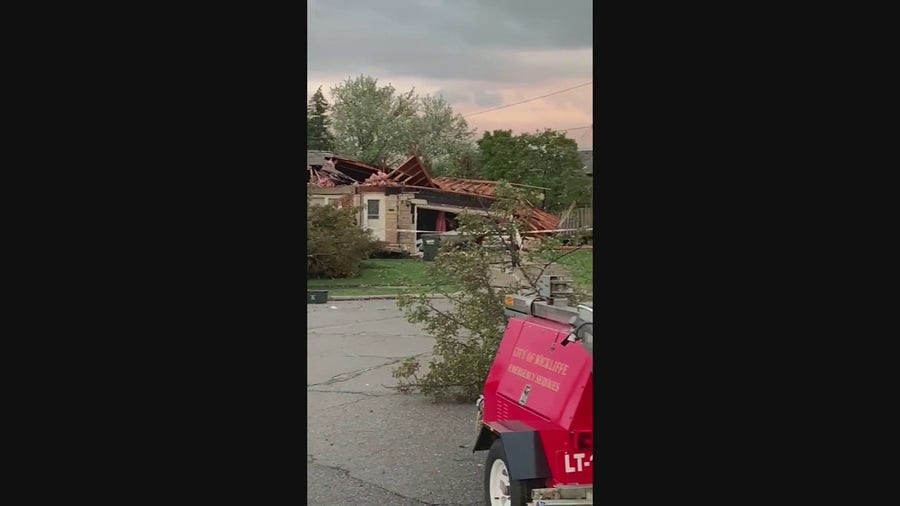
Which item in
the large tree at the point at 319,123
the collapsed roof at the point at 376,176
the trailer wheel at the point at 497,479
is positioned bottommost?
the trailer wheel at the point at 497,479

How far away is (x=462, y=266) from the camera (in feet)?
21.1

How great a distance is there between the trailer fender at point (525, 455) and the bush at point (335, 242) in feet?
35.7

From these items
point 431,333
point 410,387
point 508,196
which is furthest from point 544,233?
point 410,387

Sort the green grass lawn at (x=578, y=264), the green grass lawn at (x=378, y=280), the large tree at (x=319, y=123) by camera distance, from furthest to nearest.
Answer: the large tree at (x=319, y=123), the green grass lawn at (x=378, y=280), the green grass lawn at (x=578, y=264)

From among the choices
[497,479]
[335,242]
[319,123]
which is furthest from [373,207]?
[497,479]

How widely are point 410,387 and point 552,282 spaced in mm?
3370

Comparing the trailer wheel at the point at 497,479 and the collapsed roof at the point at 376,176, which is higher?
the collapsed roof at the point at 376,176

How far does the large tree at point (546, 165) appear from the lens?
8.95 meters

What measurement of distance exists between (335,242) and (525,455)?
11693mm

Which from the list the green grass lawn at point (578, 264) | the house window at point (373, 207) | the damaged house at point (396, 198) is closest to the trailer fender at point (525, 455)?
the green grass lawn at point (578, 264)

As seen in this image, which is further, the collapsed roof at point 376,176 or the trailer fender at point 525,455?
the collapsed roof at point 376,176

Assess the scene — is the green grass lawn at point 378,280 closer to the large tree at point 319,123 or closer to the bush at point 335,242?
the bush at point 335,242
